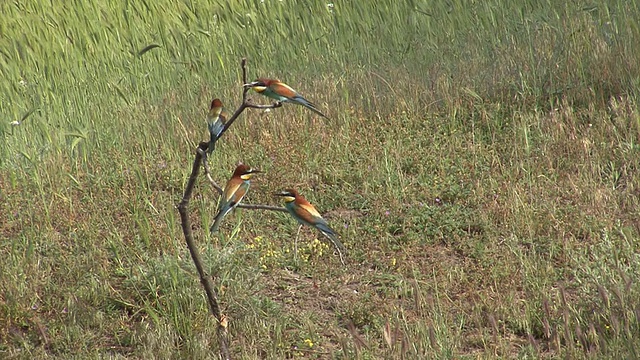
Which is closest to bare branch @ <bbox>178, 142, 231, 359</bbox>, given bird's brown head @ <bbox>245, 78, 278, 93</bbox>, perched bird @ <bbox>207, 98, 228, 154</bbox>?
perched bird @ <bbox>207, 98, 228, 154</bbox>

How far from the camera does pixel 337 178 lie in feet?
19.4

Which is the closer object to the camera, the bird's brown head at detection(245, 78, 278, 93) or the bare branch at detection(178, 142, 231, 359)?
the bird's brown head at detection(245, 78, 278, 93)

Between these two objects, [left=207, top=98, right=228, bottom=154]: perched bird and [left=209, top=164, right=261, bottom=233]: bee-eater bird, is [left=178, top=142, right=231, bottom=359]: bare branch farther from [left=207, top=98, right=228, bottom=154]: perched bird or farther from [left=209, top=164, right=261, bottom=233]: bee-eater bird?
[left=209, top=164, right=261, bottom=233]: bee-eater bird

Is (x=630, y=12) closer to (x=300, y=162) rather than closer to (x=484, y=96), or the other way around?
(x=484, y=96)

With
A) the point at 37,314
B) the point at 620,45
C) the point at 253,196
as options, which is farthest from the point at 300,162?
the point at 620,45

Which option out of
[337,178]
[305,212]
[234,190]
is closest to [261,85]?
[234,190]

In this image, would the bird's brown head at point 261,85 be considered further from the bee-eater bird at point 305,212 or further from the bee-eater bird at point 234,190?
the bee-eater bird at point 305,212

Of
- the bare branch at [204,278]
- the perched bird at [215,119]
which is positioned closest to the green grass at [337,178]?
the bare branch at [204,278]

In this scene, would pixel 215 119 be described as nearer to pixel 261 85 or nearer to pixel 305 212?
pixel 261 85

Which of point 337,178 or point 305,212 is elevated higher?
point 305,212

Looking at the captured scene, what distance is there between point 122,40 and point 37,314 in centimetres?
353

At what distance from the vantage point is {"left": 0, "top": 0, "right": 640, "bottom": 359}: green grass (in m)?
4.52

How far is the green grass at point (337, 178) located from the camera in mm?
4516

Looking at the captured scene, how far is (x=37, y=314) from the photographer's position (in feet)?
15.5
